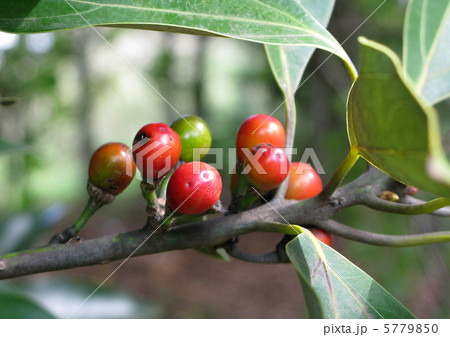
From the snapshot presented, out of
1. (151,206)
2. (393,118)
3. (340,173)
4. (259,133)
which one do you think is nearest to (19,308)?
(151,206)

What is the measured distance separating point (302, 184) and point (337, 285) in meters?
0.19

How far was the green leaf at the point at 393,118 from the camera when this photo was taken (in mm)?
Result: 346

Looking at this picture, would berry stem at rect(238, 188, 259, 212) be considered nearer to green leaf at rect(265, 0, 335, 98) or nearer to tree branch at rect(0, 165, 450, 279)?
tree branch at rect(0, 165, 450, 279)

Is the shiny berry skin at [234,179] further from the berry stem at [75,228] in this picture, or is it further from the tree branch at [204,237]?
the berry stem at [75,228]

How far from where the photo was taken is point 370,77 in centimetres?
39

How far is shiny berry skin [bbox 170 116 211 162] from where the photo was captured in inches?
27.2

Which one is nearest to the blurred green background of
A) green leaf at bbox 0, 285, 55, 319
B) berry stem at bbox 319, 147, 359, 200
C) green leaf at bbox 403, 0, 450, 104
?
green leaf at bbox 0, 285, 55, 319

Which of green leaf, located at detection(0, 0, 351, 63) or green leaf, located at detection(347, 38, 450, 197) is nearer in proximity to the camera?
green leaf, located at detection(347, 38, 450, 197)

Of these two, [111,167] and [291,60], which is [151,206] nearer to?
[111,167]

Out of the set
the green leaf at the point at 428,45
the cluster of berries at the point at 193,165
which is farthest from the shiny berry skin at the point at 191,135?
the green leaf at the point at 428,45

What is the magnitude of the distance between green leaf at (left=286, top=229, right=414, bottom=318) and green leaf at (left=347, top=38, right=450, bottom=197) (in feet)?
0.48

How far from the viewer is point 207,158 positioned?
1725mm
